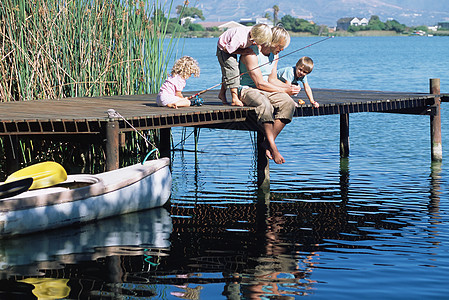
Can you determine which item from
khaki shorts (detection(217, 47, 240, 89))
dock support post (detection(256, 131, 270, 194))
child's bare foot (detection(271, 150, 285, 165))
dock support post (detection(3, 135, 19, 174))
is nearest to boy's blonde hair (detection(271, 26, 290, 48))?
khaki shorts (detection(217, 47, 240, 89))

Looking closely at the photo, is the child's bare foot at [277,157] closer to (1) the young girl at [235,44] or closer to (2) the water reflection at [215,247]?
(2) the water reflection at [215,247]

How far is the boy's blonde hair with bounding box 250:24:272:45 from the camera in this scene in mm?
9789

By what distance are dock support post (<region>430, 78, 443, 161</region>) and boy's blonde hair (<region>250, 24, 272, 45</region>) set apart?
5331 mm

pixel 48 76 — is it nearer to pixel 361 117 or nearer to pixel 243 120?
pixel 243 120

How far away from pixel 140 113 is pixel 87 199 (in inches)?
58.6

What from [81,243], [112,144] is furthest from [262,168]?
[81,243]

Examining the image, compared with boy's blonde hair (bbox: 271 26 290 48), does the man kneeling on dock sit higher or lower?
lower

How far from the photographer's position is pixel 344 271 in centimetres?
748

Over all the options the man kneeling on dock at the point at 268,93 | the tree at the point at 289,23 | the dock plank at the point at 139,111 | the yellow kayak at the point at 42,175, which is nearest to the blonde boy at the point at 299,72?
the man kneeling on dock at the point at 268,93

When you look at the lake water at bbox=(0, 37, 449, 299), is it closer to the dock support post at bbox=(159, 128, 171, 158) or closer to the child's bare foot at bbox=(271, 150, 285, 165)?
the dock support post at bbox=(159, 128, 171, 158)

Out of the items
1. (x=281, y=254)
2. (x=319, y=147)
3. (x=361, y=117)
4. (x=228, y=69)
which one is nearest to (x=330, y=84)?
(x=361, y=117)

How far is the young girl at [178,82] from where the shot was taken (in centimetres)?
1052

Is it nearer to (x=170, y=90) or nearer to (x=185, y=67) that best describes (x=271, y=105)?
(x=185, y=67)

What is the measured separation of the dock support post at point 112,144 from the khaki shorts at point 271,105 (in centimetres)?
192
